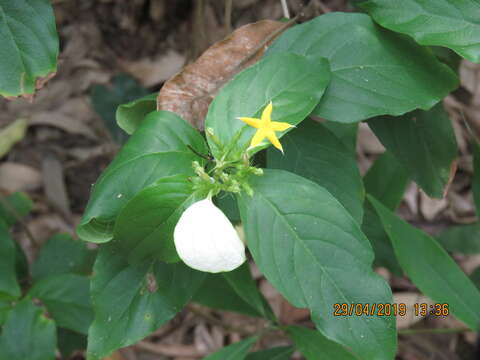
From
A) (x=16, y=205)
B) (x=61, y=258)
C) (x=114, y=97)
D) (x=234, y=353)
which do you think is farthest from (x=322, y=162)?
(x=114, y=97)

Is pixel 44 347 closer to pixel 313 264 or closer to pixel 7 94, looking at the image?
pixel 7 94

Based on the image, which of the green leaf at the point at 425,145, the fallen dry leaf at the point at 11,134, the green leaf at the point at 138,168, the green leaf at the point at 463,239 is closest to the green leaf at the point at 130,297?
the green leaf at the point at 138,168

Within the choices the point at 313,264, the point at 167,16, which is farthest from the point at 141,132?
the point at 167,16

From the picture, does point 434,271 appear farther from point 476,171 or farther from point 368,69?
point 368,69

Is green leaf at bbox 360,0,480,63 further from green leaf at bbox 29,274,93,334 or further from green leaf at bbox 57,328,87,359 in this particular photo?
green leaf at bbox 57,328,87,359

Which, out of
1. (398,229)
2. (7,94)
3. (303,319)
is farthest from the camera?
(303,319)
